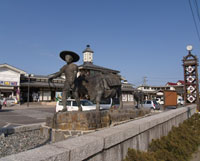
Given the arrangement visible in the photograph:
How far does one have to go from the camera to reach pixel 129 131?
3.52 metres

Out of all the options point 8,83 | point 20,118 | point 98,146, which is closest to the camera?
point 98,146

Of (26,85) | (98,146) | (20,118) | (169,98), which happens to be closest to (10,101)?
(26,85)

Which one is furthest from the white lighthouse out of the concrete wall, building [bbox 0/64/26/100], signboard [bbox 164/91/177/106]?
the concrete wall

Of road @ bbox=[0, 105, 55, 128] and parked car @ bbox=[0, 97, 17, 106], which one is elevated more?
parked car @ bbox=[0, 97, 17, 106]

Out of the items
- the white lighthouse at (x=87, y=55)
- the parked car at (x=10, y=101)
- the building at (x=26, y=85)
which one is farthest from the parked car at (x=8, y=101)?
the white lighthouse at (x=87, y=55)

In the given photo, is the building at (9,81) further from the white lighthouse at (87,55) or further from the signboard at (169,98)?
the signboard at (169,98)

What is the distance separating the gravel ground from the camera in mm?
4641

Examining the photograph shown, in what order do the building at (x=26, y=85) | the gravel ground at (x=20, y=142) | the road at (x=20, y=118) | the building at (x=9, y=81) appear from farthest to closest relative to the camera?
the building at (x=26, y=85), the building at (x=9, y=81), the road at (x=20, y=118), the gravel ground at (x=20, y=142)

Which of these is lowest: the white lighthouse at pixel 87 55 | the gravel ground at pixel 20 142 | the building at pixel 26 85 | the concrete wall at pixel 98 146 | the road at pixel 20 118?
the road at pixel 20 118

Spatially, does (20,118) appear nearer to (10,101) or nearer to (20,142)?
(20,142)

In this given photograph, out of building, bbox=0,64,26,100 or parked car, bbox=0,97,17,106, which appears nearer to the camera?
parked car, bbox=0,97,17,106

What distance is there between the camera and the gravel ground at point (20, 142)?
464 cm

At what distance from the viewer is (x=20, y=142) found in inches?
211

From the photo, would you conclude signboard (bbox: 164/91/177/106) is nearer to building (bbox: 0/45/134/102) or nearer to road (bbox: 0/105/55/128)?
road (bbox: 0/105/55/128)
